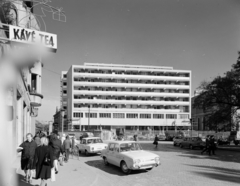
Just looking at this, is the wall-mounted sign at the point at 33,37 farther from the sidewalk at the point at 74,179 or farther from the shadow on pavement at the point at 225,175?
the shadow on pavement at the point at 225,175

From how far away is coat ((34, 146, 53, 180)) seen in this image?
638cm

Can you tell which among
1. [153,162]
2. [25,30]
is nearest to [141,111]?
[153,162]

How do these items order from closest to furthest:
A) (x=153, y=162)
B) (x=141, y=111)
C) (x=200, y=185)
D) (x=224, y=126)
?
(x=200, y=185) < (x=153, y=162) < (x=224, y=126) < (x=141, y=111)

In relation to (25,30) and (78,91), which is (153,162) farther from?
(78,91)

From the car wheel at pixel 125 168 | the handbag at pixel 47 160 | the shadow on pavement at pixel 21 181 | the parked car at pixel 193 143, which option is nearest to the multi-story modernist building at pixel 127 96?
the parked car at pixel 193 143

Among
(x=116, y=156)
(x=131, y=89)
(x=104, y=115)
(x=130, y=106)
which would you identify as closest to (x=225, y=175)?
(x=116, y=156)

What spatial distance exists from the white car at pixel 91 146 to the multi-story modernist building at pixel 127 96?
47.3m

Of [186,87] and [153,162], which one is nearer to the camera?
[153,162]

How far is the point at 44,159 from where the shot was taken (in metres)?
6.39

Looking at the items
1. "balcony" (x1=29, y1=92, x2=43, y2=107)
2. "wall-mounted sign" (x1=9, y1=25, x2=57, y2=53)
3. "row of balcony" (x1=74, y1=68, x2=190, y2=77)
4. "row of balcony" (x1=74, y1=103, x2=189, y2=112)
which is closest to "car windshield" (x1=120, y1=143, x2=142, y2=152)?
"wall-mounted sign" (x1=9, y1=25, x2=57, y2=53)

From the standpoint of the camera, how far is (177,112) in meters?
73.2

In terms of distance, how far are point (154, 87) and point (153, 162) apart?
62390 millimetres

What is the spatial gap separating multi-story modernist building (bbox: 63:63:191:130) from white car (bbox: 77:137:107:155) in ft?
155

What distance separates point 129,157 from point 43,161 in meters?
4.89
